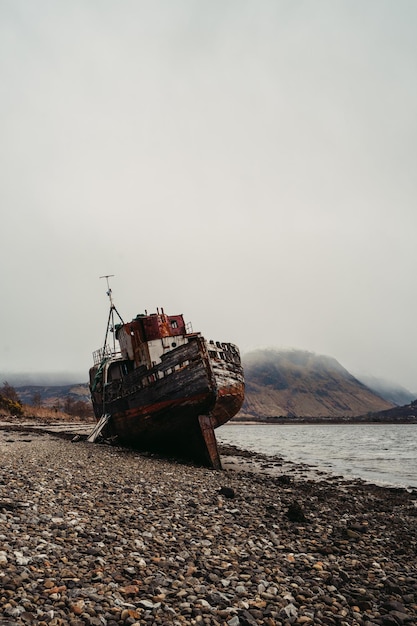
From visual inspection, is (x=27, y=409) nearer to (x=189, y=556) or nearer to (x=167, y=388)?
(x=167, y=388)

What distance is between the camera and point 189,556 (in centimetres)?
689

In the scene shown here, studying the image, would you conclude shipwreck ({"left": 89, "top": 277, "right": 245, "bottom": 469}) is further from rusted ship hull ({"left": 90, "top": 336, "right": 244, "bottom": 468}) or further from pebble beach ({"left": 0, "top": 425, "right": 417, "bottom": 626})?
pebble beach ({"left": 0, "top": 425, "right": 417, "bottom": 626})

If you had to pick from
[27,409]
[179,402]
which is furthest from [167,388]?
[27,409]

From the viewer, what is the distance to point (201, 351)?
19.9 m

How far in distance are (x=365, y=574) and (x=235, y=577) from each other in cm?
258

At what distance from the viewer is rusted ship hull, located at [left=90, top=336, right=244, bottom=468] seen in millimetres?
19656

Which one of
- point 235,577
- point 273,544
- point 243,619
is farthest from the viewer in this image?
point 273,544

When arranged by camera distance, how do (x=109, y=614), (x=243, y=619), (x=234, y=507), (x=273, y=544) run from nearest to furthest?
(x=109, y=614) < (x=243, y=619) < (x=273, y=544) < (x=234, y=507)

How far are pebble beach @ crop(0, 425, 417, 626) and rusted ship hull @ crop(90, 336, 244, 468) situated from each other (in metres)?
6.76

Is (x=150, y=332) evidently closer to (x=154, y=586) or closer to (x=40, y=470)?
(x=40, y=470)

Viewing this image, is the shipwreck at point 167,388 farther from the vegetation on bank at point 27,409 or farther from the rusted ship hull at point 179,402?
the vegetation on bank at point 27,409

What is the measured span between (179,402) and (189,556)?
42.7 feet

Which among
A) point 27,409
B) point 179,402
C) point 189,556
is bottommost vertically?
point 27,409

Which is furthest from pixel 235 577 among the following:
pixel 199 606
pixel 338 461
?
pixel 338 461
